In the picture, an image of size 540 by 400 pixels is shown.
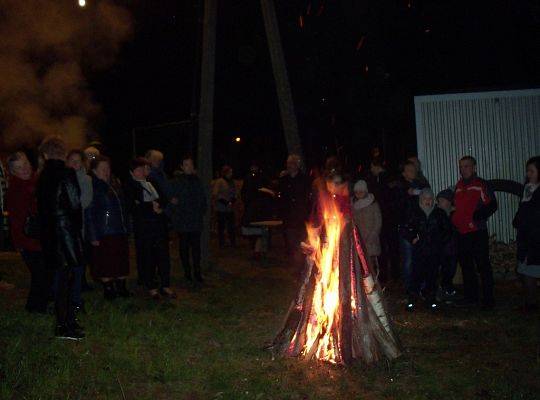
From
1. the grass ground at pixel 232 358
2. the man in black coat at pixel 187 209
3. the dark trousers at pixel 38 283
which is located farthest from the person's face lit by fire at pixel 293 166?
the dark trousers at pixel 38 283

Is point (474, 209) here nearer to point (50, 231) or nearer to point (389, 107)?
point (50, 231)

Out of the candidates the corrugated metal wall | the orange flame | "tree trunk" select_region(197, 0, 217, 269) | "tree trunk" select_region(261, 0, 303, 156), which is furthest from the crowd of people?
"tree trunk" select_region(261, 0, 303, 156)

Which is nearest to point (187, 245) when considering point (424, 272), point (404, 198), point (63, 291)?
point (404, 198)

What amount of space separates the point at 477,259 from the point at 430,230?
0.68 meters

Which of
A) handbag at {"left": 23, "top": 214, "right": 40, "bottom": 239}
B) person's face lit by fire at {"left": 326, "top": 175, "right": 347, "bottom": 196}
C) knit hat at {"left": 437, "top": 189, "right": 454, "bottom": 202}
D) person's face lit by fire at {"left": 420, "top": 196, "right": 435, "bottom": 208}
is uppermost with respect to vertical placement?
person's face lit by fire at {"left": 326, "top": 175, "right": 347, "bottom": 196}

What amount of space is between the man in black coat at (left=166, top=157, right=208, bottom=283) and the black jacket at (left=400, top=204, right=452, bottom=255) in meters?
3.45

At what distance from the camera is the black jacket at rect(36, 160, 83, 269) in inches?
287

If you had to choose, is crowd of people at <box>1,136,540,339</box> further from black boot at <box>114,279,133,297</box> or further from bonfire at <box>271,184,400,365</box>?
bonfire at <box>271,184,400,365</box>

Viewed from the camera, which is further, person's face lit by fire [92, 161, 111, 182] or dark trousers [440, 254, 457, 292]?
dark trousers [440, 254, 457, 292]

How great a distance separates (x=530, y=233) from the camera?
8.73 metres

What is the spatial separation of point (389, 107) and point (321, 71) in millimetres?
3855

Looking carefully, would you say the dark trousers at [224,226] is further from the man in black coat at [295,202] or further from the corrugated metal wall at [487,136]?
the man in black coat at [295,202]

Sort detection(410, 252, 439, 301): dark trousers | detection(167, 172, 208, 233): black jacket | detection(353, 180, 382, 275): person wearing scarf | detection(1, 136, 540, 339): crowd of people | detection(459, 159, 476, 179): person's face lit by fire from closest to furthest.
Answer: detection(1, 136, 540, 339): crowd of people < detection(459, 159, 476, 179): person's face lit by fire < detection(410, 252, 439, 301): dark trousers < detection(353, 180, 382, 275): person wearing scarf < detection(167, 172, 208, 233): black jacket

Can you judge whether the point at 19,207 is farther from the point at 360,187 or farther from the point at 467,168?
the point at 467,168
